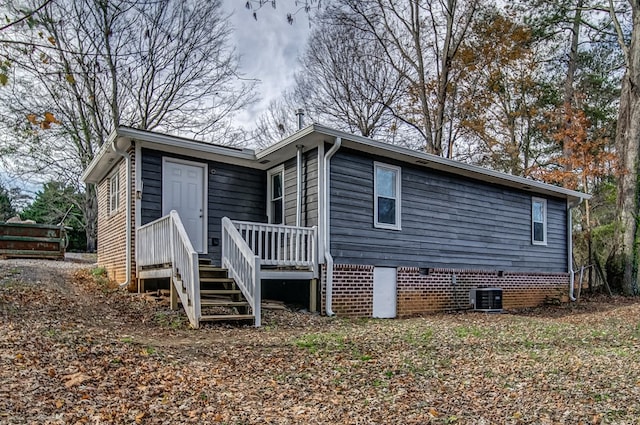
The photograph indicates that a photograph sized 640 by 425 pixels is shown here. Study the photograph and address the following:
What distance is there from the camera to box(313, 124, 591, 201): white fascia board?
9219 millimetres

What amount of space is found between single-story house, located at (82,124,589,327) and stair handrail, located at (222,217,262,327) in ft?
0.07

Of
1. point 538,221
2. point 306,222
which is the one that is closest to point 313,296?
point 306,222

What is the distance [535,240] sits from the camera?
13953mm

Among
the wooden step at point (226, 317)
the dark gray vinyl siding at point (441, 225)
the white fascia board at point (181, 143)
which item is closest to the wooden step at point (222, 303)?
the wooden step at point (226, 317)

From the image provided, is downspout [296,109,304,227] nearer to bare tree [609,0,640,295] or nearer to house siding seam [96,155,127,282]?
house siding seam [96,155,127,282]

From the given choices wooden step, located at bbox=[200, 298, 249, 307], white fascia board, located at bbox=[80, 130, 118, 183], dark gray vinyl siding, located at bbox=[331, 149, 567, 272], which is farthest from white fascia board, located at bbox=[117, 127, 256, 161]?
wooden step, located at bbox=[200, 298, 249, 307]

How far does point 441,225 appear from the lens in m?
11.4

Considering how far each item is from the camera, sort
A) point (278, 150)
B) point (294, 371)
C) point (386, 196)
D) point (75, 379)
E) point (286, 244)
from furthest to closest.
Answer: point (386, 196) < point (278, 150) < point (286, 244) < point (294, 371) < point (75, 379)

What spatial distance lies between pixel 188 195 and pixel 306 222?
255 cm

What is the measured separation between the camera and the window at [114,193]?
10812mm

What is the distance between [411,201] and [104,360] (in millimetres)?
7410

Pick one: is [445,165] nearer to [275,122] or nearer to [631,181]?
[631,181]

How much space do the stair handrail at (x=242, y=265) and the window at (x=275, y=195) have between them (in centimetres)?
243

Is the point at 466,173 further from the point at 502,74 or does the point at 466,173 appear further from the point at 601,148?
the point at 601,148
